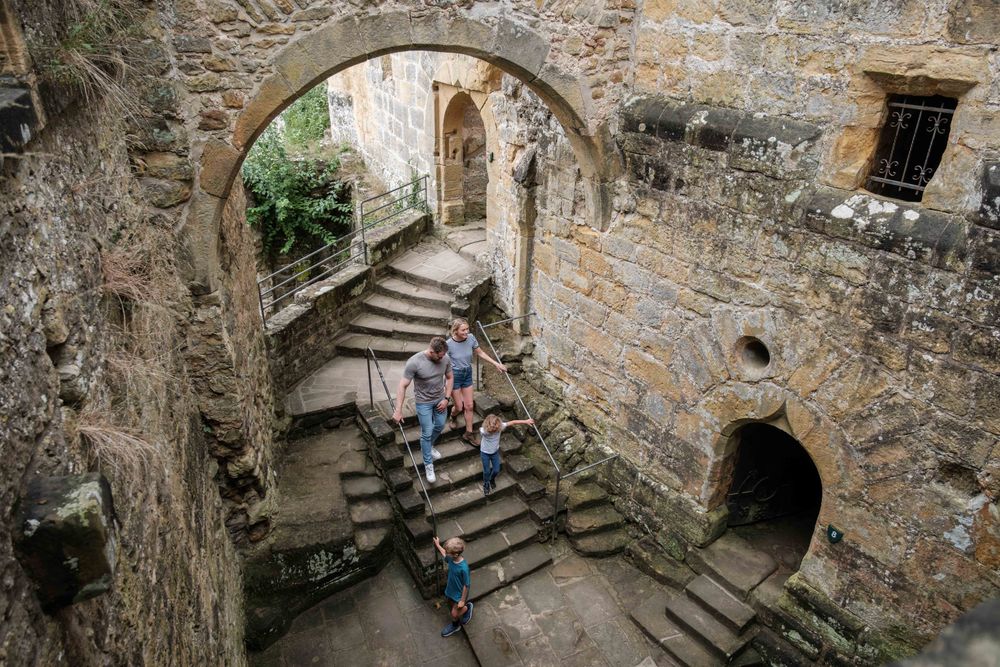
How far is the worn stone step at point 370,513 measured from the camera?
6383 millimetres

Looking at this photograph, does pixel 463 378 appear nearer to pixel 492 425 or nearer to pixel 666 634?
pixel 492 425

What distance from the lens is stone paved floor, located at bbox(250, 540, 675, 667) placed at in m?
5.61

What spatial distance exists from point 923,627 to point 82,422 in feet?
16.6

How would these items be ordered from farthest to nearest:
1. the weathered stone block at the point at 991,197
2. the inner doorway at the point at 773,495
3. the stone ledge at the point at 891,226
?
the inner doorway at the point at 773,495 < the stone ledge at the point at 891,226 < the weathered stone block at the point at 991,197

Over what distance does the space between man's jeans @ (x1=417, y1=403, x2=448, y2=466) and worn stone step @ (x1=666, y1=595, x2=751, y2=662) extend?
2575mm

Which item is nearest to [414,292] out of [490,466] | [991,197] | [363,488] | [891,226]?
[363,488]

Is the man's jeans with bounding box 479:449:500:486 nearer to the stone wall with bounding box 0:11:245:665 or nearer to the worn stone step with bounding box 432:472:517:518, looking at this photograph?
the worn stone step with bounding box 432:472:517:518

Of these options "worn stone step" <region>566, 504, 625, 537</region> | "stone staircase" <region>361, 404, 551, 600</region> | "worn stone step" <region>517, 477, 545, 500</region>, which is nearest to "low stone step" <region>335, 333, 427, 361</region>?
"stone staircase" <region>361, 404, 551, 600</region>

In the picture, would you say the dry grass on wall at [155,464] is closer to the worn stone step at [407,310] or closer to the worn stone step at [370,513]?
the worn stone step at [370,513]

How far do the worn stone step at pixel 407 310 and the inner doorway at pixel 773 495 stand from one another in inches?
165

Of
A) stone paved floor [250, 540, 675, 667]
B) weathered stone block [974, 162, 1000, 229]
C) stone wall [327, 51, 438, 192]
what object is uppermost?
weathered stone block [974, 162, 1000, 229]

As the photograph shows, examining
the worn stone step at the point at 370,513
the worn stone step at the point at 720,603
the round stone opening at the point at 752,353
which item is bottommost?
the worn stone step at the point at 720,603

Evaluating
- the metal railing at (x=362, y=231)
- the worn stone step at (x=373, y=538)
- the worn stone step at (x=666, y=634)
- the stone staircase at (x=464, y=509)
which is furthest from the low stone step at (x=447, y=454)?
the metal railing at (x=362, y=231)

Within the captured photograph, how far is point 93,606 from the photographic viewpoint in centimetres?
223
